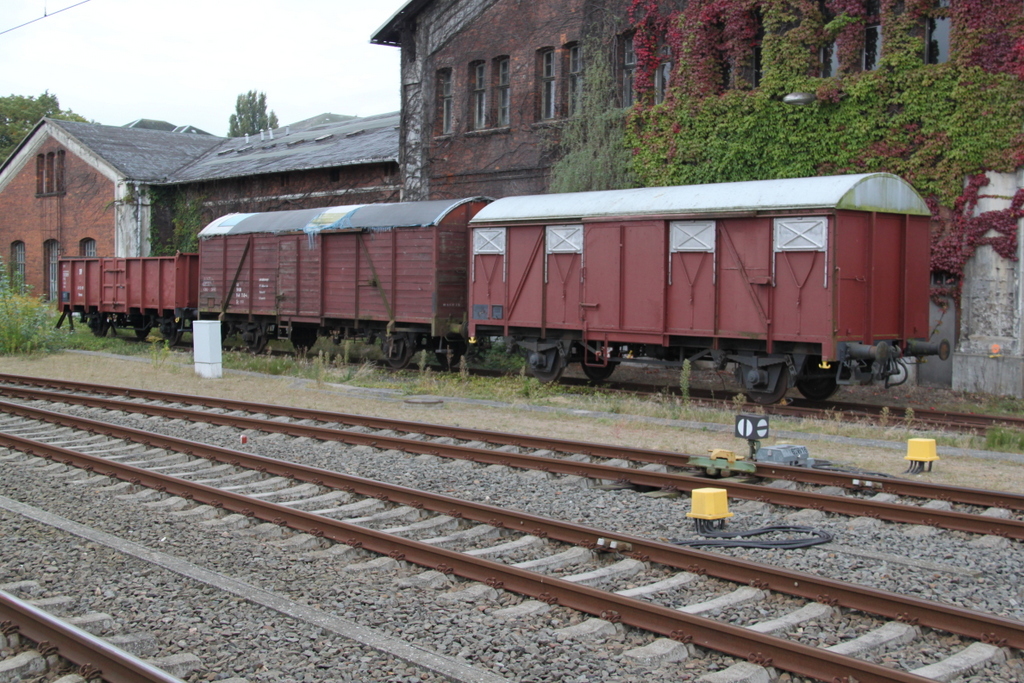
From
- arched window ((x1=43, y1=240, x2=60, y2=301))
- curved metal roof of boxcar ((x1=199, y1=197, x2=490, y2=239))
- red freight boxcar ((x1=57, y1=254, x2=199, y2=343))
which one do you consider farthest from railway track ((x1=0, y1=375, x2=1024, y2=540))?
arched window ((x1=43, y1=240, x2=60, y2=301))

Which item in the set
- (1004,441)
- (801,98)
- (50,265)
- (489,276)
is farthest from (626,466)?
(50,265)

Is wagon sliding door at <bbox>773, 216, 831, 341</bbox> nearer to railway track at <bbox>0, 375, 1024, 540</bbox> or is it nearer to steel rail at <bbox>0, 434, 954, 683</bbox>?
railway track at <bbox>0, 375, 1024, 540</bbox>

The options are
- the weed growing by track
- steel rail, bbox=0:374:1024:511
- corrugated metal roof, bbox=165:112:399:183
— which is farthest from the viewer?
corrugated metal roof, bbox=165:112:399:183

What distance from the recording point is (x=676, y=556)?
614cm

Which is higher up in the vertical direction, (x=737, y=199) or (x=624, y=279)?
(x=737, y=199)

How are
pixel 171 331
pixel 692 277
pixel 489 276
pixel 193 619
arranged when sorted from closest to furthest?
pixel 193 619 < pixel 692 277 < pixel 489 276 < pixel 171 331

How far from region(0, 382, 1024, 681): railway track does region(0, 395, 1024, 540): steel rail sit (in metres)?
1.66

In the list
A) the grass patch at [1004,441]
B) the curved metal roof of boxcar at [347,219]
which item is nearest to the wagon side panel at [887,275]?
the grass patch at [1004,441]

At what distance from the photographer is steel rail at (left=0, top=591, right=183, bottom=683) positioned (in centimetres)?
427

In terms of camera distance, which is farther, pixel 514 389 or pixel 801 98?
pixel 801 98

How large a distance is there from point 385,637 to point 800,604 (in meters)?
2.44

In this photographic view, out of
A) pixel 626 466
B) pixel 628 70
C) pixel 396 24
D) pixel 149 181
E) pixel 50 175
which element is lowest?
pixel 626 466

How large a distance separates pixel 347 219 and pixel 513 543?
14.9 meters

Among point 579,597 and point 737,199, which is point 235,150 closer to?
point 737,199
